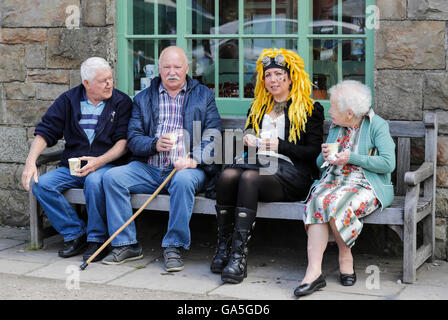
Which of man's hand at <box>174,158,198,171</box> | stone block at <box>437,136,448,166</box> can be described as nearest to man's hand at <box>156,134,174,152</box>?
man's hand at <box>174,158,198,171</box>

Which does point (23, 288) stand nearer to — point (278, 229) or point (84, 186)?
point (84, 186)

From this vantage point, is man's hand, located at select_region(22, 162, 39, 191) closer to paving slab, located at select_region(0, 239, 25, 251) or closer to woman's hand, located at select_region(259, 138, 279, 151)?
paving slab, located at select_region(0, 239, 25, 251)

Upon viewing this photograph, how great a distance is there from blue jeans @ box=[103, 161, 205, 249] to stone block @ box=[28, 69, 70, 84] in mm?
1228

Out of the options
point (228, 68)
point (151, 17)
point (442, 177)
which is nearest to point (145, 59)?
point (151, 17)

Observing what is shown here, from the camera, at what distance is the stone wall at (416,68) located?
477 centimetres

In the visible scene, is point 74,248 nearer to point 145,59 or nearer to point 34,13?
point 145,59

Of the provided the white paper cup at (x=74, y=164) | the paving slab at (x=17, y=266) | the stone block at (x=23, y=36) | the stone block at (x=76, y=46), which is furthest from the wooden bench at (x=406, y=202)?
the stone block at (x=23, y=36)

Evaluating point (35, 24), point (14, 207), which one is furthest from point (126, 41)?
point (14, 207)

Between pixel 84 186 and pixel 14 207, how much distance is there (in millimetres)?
1399

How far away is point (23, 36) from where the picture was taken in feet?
19.6

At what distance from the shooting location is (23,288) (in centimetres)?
433

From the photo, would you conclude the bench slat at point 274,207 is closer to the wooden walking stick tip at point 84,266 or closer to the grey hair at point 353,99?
the wooden walking stick tip at point 84,266

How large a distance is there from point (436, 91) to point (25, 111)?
3.30 m

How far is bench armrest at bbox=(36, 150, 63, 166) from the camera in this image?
5.33 m
